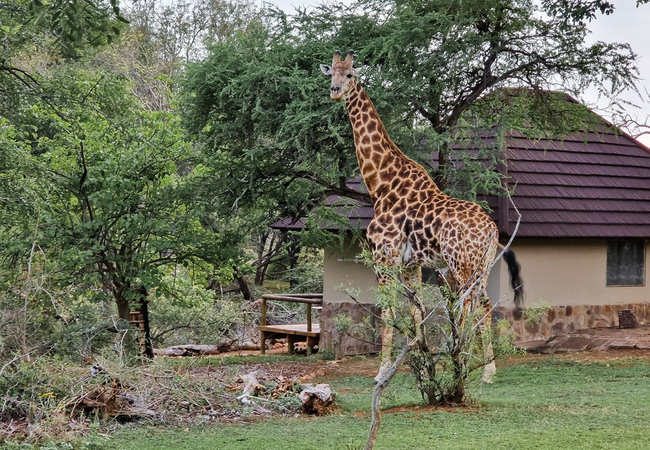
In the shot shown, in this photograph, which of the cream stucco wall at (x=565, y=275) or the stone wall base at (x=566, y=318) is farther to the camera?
the cream stucco wall at (x=565, y=275)

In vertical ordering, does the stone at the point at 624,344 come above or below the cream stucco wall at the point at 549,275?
below

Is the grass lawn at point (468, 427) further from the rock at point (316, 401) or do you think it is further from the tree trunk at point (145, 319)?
the tree trunk at point (145, 319)

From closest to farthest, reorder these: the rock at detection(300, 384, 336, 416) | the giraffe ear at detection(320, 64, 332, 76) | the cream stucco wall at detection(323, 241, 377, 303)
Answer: the rock at detection(300, 384, 336, 416) → the giraffe ear at detection(320, 64, 332, 76) → the cream stucco wall at detection(323, 241, 377, 303)

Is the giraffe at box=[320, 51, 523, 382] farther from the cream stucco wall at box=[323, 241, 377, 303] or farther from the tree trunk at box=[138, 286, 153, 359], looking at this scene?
the cream stucco wall at box=[323, 241, 377, 303]

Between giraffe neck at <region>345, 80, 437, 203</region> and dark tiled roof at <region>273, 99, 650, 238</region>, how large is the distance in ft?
12.9

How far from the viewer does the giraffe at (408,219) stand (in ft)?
33.0

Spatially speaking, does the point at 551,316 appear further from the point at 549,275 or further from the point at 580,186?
the point at 580,186

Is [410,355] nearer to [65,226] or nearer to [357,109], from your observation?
[357,109]

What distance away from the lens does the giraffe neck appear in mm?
10930

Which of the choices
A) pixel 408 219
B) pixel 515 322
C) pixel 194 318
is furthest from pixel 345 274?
pixel 408 219

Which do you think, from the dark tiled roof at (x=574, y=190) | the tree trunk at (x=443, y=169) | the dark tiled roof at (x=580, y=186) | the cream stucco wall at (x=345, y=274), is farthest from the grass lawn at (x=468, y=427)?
the cream stucco wall at (x=345, y=274)

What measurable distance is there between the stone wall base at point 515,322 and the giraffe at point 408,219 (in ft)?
13.0

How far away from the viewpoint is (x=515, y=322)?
14750 millimetres

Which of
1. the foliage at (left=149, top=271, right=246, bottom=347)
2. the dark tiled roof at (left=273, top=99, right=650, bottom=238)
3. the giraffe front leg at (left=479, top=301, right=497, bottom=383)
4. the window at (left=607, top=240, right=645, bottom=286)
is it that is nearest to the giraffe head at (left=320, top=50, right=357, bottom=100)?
the giraffe front leg at (left=479, top=301, right=497, bottom=383)
